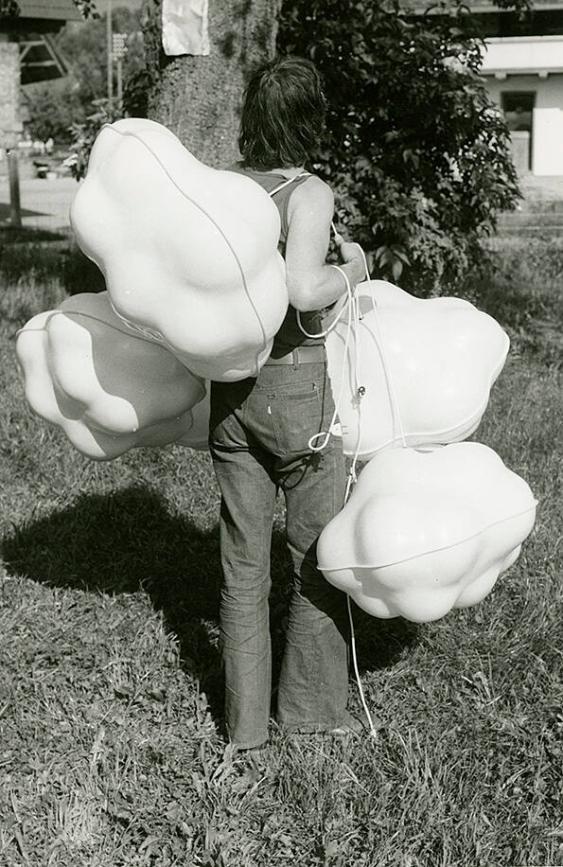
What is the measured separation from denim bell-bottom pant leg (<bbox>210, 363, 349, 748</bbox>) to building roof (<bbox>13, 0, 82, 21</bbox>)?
1474 centimetres

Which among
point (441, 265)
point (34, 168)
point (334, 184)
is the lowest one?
point (34, 168)

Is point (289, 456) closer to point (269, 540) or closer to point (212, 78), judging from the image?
point (269, 540)

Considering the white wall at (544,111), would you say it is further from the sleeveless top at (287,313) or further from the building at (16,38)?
the sleeveless top at (287,313)

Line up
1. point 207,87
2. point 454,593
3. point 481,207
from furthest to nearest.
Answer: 1. point 481,207
2. point 207,87
3. point 454,593

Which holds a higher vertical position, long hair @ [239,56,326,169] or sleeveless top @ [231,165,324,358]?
long hair @ [239,56,326,169]

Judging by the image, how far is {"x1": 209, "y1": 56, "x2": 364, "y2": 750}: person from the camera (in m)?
2.70

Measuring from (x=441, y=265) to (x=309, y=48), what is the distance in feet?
5.90

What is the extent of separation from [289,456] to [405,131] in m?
5.69

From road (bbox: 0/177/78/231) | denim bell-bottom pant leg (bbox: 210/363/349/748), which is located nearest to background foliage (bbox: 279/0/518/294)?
denim bell-bottom pant leg (bbox: 210/363/349/748)

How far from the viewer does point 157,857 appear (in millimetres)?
2805

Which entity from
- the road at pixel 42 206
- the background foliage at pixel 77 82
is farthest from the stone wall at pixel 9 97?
the background foliage at pixel 77 82

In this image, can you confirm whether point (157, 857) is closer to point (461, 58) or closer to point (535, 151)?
point (461, 58)

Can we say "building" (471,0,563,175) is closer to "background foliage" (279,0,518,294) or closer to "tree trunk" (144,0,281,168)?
"background foliage" (279,0,518,294)

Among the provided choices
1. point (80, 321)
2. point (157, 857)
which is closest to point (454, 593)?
point (157, 857)
